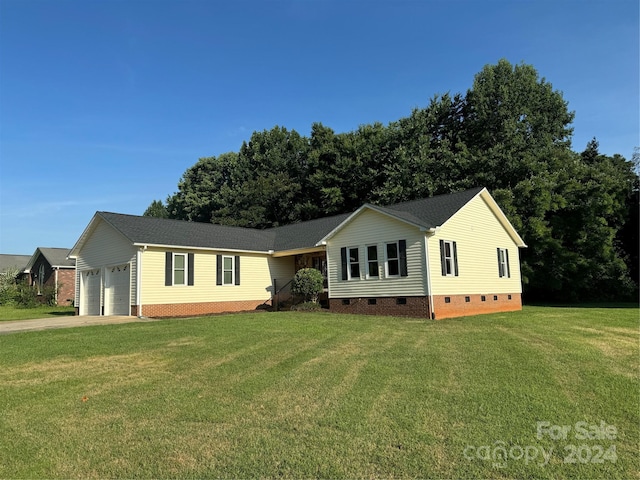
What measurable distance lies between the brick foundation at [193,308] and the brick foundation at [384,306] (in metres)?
4.60

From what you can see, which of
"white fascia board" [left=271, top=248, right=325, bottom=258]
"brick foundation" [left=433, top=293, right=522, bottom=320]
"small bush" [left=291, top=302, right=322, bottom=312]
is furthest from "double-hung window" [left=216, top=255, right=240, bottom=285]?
"brick foundation" [left=433, top=293, right=522, bottom=320]

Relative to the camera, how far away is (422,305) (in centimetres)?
1638

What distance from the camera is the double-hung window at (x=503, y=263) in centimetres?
2122

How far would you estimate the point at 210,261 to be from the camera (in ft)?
66.4

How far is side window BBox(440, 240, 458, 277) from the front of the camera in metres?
17.2

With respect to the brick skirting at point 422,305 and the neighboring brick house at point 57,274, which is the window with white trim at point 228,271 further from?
the neighboring brick house at point 57,274

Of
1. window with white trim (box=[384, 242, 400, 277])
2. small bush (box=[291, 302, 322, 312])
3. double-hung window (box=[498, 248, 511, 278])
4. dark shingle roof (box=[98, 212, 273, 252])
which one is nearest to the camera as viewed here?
window with white trim (box=[384, 242, 400, 277])

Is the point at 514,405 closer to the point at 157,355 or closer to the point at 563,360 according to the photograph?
the point at 563,360

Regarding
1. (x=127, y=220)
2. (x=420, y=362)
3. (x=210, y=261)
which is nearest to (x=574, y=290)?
(x=210, y=261)

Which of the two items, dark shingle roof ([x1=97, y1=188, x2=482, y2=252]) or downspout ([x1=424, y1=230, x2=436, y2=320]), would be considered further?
dark shingle roof ([x1=97, y1=188, x2=482, y2=252])

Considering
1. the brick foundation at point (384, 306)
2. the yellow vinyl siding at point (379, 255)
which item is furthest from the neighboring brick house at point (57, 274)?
the brick foundation at point (384, 306)

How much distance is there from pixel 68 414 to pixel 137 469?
6.43 feet

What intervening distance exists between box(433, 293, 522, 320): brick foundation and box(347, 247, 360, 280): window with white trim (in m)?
3.69

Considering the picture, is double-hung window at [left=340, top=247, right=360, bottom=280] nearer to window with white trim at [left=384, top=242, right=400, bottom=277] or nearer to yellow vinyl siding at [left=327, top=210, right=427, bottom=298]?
yellow vinyl siding at [left=327, top=210, right=427, bottom=298]
